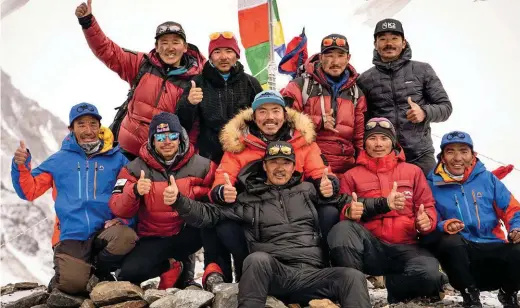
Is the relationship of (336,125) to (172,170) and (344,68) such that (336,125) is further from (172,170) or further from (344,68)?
(172,170)

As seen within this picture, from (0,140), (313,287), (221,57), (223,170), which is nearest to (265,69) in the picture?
(221,57)

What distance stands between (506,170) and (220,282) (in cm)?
288

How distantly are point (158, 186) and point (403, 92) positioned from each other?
8.58 feet

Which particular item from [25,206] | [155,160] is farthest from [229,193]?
[25,206]

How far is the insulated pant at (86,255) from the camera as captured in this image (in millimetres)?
4672

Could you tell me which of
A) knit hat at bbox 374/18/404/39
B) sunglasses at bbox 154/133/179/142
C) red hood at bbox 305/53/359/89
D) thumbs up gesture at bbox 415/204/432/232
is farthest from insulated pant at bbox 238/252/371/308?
knit hat at bbox 374/18/404/39

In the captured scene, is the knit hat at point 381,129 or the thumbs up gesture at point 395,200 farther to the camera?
the knit hat at point 381,129

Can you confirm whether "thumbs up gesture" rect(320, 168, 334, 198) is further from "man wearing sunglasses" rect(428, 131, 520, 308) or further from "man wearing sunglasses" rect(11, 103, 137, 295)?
"man wearing sunglasses" rect(11, 103, 137, 295)

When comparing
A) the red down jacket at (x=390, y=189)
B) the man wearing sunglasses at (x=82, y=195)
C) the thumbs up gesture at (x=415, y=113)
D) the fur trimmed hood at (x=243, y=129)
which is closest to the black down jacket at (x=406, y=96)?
the thumbs up gesture at (x=415, y=113)

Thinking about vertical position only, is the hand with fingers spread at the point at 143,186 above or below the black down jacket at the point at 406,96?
below

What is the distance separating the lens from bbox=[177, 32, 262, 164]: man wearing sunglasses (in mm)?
5301

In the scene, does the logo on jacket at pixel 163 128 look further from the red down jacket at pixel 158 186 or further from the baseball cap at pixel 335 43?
the baseball cap at pixel 335 43

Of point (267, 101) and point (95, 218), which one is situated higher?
point (267, 101)

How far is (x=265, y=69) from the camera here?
11.1 meters
